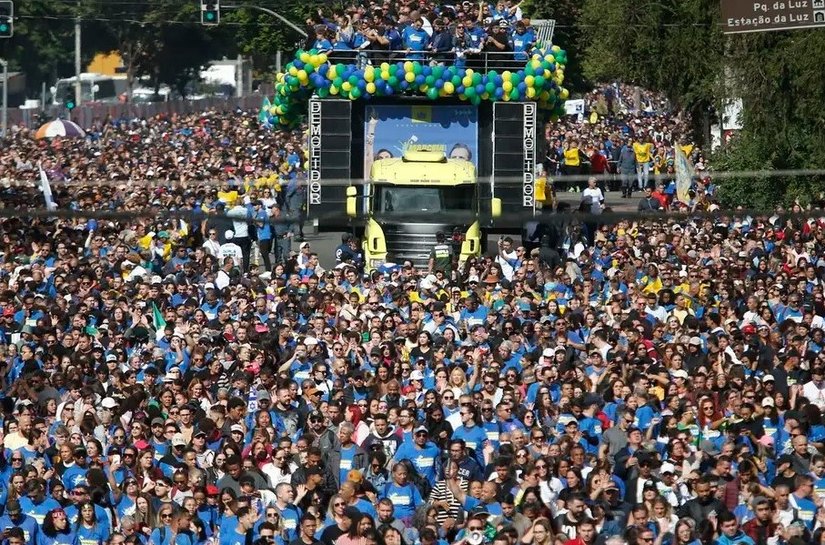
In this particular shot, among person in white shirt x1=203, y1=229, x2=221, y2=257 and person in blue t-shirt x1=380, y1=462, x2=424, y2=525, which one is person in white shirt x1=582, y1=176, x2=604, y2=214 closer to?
person in white shirt x1=203, y1=229, x2=221, y2=257

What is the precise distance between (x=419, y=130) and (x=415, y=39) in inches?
58.5

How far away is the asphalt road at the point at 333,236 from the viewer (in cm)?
3353

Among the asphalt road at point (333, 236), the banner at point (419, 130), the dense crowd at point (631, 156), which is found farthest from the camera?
the dense crowd at point (631, 156)

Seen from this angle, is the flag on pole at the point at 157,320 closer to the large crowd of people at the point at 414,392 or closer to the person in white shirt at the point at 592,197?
the large crowd of people at the point at 414,392

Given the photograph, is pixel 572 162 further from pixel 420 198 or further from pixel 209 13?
pixel 420 198

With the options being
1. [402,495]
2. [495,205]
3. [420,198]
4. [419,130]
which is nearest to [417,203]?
[420,198]

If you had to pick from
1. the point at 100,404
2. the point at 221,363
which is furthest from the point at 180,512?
the point at 221,363

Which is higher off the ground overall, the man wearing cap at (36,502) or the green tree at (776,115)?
the green tree at (776,115)

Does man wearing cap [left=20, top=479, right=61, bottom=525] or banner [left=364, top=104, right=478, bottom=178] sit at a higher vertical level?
banner [left=364, top=104, right=478, bottom=178]

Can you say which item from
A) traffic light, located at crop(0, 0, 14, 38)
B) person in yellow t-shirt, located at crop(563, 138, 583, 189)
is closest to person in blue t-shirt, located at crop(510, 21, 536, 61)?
traffic light, located at crop(0, 0, 14, 38)

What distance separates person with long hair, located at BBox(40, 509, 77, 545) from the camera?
13.7 metres

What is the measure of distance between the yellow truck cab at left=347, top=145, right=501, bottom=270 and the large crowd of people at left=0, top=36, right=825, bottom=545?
1.28 meters

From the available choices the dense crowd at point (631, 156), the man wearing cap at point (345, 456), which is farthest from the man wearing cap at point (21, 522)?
the dense crowd at point (631, 156)

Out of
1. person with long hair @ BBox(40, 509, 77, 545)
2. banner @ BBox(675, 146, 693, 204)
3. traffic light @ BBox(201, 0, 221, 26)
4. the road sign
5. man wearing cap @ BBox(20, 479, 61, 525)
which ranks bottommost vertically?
person with long hair @ BBox(40, 509, 77, 545)
